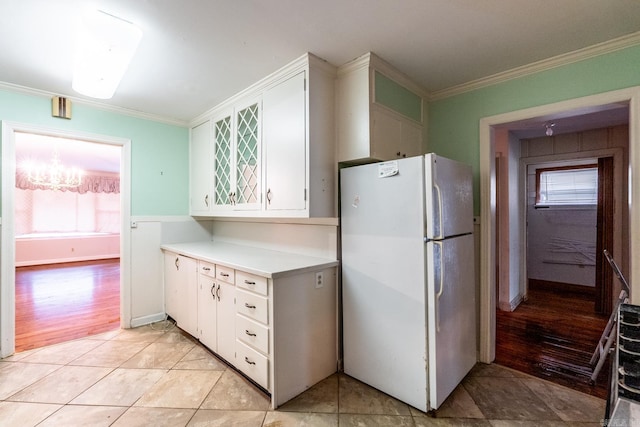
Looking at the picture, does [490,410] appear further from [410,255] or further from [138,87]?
[138,87]

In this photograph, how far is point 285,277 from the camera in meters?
1.88

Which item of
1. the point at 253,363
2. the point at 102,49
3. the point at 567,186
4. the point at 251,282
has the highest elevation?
the point at 102,49

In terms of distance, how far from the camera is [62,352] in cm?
254

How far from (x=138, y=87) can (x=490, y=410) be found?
140 inches

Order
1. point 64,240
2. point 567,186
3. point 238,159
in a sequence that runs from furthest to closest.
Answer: point 64,240, point 567,186, point 238,159

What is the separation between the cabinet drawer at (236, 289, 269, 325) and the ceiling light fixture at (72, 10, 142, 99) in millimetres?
1677

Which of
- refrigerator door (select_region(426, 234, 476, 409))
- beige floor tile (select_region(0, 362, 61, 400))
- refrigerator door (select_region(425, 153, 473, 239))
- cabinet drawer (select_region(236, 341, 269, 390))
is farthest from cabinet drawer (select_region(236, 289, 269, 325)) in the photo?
beige floor tile (select_region(0, 362, 61, 400))

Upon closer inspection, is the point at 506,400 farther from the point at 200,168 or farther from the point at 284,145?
the point at 200,168

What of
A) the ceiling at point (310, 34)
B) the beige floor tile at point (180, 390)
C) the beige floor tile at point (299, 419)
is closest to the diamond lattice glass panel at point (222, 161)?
the ceiling at point (310, 34)

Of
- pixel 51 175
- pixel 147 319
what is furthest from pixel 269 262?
pixel 51 175

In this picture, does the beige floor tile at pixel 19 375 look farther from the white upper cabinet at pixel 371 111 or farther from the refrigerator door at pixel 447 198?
the refrigerator door at pixel 447 198

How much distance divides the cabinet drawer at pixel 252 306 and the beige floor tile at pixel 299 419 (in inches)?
21.4

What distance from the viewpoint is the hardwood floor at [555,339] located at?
2180mm

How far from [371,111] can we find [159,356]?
8.70 feet
